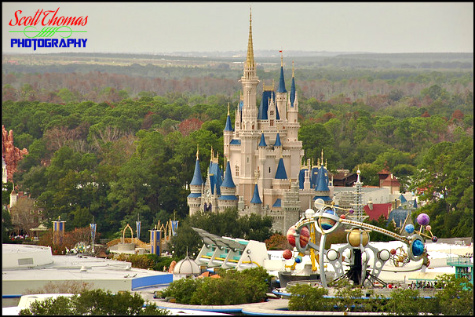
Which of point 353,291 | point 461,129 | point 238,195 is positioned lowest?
point 353,291

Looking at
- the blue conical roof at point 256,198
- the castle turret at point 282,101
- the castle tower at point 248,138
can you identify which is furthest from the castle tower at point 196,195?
the castle turret at point 282,101

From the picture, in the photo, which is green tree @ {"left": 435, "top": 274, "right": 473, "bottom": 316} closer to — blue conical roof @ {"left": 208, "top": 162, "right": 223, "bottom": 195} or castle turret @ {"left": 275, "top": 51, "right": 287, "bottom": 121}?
blue conical roof @ {"left": 208, "top": 162, "right": 223, "bottom": 195}

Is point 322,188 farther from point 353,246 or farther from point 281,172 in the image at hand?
point 353,246

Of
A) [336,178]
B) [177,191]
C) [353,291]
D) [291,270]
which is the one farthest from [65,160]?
[353,291]

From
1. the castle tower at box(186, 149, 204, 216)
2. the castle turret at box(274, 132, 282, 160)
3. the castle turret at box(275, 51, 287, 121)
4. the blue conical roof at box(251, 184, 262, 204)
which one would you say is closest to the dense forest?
the castle tower at box(186, 149, 204, 216)

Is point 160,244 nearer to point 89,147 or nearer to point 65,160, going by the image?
point 65,160

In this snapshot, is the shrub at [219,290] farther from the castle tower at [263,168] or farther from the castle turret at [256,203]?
the castle tower at [263,168]
